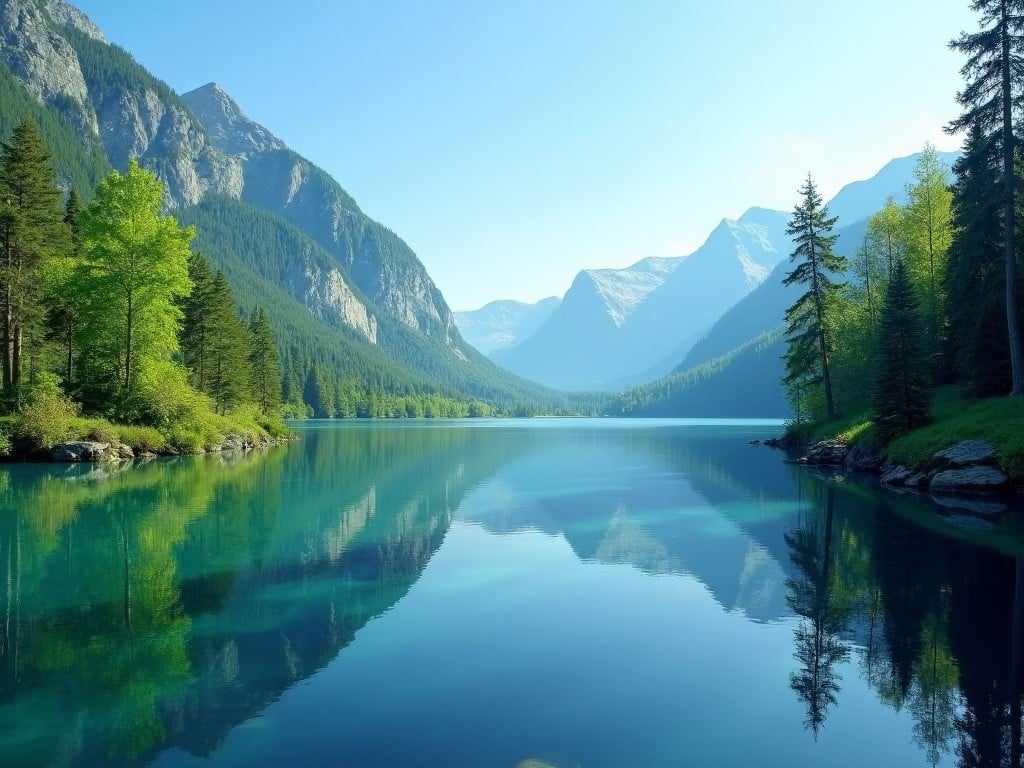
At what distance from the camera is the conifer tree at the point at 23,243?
35094 mm

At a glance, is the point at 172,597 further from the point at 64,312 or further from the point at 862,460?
the point at 64,312

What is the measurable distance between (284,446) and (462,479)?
29746 mm

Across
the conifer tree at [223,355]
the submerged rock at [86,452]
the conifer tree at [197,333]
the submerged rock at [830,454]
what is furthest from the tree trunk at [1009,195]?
the conifer tree at [197,333]

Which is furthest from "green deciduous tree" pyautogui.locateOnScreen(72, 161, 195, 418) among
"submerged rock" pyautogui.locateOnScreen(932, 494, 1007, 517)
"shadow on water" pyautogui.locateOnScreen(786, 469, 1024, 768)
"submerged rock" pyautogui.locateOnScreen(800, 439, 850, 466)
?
"submerged rock" pyautogui.locateOnScreen(932, 494, 1007, 517)

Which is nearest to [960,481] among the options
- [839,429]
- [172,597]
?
[839,429]

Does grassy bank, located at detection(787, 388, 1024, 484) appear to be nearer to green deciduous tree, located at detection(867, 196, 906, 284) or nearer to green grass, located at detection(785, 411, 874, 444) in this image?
green grass, located at detection(785, 411, 874, 444)

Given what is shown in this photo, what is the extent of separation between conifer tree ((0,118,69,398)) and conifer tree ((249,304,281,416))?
33327 millimetres

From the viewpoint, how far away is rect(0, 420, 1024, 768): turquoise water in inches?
271

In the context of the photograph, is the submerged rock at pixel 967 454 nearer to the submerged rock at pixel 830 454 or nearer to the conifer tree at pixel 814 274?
the submerged rock at pixel 830 454

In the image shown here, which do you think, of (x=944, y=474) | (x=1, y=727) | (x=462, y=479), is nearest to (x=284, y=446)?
(x=462, y=479)

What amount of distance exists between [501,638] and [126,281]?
3750cm

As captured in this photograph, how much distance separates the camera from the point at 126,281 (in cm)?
3847

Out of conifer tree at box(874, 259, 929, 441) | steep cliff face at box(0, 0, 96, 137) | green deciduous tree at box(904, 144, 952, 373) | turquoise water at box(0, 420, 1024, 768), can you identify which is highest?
steep cliff face at box(0, 0, 96, 137)

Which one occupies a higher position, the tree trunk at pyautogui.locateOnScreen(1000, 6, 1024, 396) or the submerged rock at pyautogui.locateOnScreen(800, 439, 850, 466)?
the tree trunk at pyautogui.locateOnScreen(1000, 6, 1024, 396)
